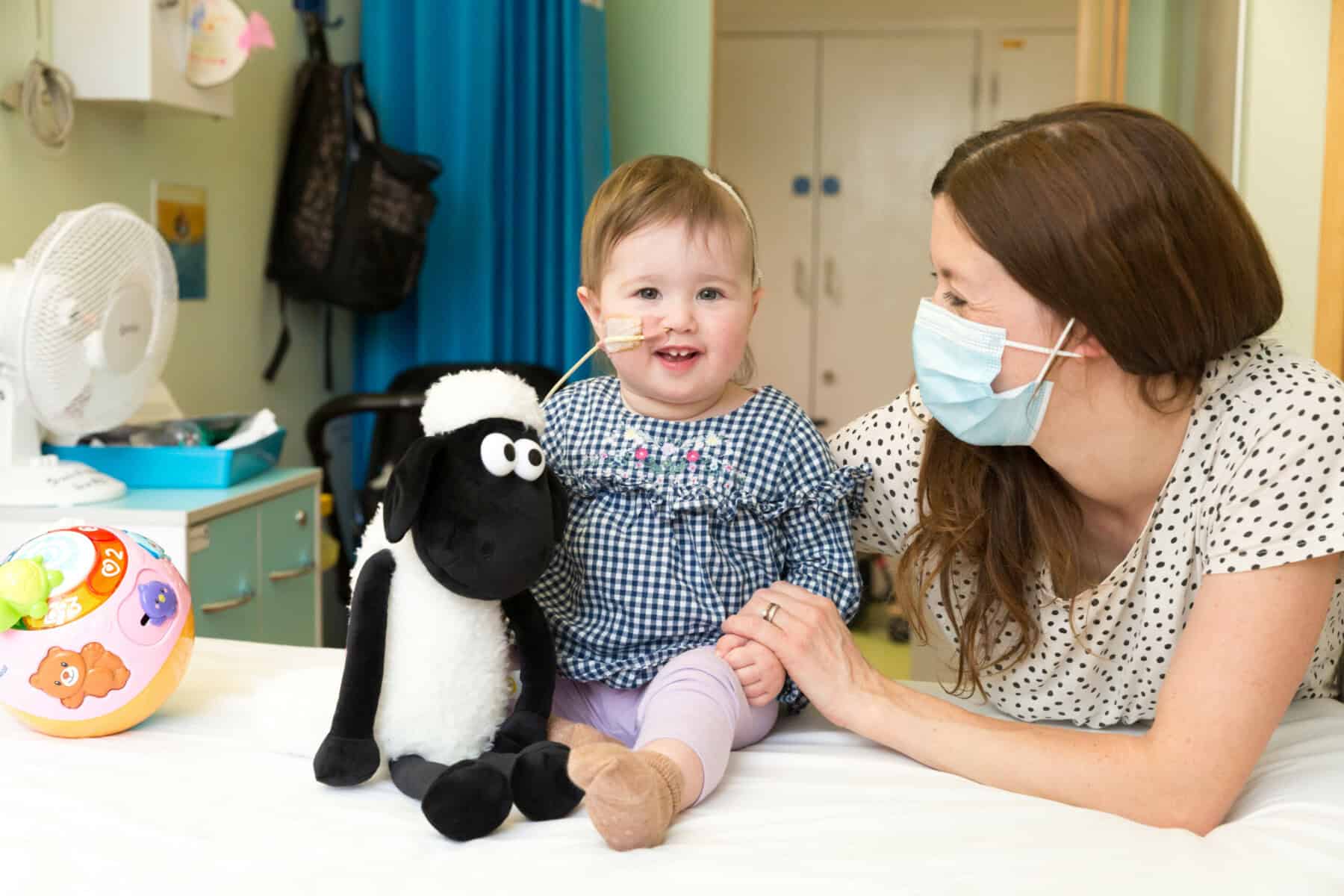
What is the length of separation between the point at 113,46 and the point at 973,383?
6.41 ft

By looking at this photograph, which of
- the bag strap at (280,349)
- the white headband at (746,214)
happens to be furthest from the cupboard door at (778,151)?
the white headband at (746,214)

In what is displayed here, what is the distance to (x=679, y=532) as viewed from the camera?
1.40 meters

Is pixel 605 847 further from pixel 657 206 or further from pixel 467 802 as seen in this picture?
pixel 657 206

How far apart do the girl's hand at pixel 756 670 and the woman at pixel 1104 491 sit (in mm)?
13

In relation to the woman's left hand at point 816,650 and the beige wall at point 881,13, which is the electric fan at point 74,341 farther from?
the beige wall at point 881,13

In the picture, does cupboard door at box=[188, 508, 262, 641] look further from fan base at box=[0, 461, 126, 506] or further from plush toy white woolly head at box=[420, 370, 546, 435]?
plush toy white woolly head at box=[420, 370, 546, 435]

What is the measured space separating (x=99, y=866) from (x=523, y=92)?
289 cm

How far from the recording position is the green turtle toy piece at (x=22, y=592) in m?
1.19

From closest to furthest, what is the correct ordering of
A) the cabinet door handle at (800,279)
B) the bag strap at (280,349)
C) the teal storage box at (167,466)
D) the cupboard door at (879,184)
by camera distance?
the teal storage box at (167,466)
the bag strap at (280,349)
the cupboard door at (879,184)
the cabinet door handle at (800,279)

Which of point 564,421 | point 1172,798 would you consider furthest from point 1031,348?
point 564,421

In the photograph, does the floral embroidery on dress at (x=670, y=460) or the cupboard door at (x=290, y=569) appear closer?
the floral embroidery on dress at (x=670, y=460)

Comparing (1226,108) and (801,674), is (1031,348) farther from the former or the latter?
(1226,108)

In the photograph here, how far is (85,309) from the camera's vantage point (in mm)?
2037

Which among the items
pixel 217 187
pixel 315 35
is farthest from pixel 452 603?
pixel 315 35
